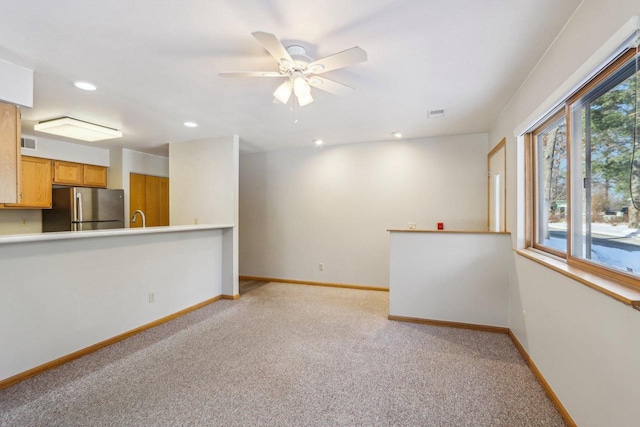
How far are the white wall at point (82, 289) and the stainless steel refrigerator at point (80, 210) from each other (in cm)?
200

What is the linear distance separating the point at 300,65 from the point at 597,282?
6.98 ft

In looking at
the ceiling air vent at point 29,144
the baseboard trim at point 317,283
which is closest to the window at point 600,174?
the baseboard trim at point 317,283

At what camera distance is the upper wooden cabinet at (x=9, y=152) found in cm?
226

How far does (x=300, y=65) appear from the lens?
80.5 inches

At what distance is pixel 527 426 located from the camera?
172cm

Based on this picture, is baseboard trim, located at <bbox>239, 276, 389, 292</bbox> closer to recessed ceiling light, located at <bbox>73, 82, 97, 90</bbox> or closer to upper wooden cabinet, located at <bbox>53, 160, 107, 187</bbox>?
upper wooden cabinet, located at <bbox>53, 160, 107, 187</bbox>

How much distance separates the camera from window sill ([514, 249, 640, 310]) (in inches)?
47.4

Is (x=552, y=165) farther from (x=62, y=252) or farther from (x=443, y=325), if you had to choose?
(x=62, y=252)

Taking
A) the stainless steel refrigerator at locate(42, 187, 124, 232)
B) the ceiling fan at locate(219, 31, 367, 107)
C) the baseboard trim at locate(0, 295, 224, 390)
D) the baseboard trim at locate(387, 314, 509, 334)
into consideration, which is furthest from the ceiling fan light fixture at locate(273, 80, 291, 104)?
the stainless steel refrigerator at locate(42, 187, 124, 232)

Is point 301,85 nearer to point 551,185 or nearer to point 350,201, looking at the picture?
point 551,185

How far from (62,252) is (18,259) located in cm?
29

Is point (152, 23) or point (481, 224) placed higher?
point (152, 23)

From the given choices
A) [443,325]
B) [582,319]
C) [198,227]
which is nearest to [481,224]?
[443,325]

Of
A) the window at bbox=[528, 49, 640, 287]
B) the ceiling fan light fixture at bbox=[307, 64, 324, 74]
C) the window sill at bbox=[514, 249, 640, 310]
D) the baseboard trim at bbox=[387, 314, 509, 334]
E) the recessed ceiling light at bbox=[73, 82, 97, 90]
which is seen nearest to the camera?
the window sill at bbox=[514, 249, 640, 310]
